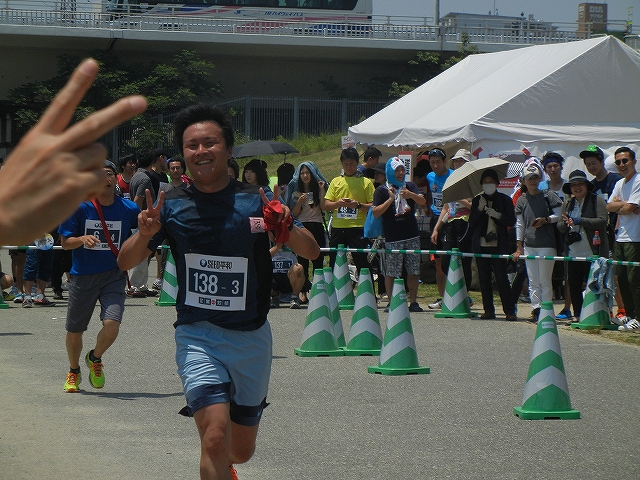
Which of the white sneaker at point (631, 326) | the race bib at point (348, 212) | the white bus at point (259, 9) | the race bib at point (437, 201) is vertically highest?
the white bus at point (259, 9)

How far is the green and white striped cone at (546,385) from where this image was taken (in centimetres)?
747

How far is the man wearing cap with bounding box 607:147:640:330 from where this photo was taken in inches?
455

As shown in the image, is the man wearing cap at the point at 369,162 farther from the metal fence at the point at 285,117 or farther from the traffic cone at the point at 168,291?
the metal fence at the point at 285,117

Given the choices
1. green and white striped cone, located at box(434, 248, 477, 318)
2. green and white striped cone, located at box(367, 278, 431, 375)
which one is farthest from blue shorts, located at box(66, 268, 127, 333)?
green and white striped cone, located at box(434, 248, 477, 318)

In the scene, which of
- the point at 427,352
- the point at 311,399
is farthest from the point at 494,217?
the point at 311,399

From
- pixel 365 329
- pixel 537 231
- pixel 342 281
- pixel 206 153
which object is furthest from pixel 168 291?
pixel 206 153

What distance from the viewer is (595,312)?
12039 millimetres

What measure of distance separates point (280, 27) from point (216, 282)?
135ft

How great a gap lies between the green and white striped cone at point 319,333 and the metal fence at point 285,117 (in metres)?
33.0

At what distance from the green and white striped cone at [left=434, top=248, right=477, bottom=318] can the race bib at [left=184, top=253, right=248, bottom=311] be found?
860 centimetres

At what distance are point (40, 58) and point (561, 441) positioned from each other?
133 feet

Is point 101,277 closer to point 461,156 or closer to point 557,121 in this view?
point 461,156

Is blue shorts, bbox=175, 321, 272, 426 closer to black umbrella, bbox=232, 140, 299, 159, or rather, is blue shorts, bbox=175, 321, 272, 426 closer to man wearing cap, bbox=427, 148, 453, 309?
man wearing cap, bbox=427, 148, 453, 309

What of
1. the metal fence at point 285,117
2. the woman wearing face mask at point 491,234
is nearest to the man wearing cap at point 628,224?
the woman wearing face mask at point 491,234
